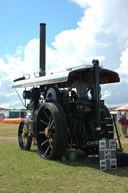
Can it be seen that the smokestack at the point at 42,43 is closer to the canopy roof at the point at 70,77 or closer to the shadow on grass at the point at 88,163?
the canopy roof at the point at 70,77

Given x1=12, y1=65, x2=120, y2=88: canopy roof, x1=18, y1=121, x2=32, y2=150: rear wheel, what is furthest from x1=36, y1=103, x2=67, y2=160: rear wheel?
x1=18, y1=121, x2=32, y2=150: rear wheel

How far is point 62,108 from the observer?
779 cm

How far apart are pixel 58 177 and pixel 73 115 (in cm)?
234

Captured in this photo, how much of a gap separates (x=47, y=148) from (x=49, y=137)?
555 mm

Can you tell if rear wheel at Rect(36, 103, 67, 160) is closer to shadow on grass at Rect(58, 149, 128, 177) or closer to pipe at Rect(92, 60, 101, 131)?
shadow on grass at Rect(58, 149, 128, 177)

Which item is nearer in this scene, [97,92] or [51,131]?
[97,92]

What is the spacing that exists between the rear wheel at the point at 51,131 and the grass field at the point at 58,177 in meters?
0.35

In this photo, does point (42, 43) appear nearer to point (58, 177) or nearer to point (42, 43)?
point (42, 43)

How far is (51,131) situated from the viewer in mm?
7609

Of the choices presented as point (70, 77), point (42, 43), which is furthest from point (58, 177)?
point (42, 43)

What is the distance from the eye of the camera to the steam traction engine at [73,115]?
713 centimetres

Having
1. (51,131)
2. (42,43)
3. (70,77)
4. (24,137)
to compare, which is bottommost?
(24,137)

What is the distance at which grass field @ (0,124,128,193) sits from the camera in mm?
4805

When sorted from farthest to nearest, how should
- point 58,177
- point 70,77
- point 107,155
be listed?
point 70,77
point 107,155
point 58,177
